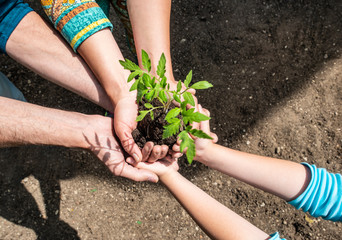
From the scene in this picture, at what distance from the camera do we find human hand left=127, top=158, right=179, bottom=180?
6.01 feet

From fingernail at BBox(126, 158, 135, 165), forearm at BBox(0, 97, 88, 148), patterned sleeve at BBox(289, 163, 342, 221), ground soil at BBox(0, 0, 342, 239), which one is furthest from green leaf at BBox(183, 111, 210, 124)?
ground soil at BBox(0, 0, 342, 239)

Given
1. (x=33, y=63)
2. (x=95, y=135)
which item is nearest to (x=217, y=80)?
(x=95, y=135)

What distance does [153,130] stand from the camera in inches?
67.1

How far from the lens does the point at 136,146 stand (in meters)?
1.75

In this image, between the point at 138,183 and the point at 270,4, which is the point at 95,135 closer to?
the point at 138,183

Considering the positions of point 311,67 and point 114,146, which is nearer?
point 114,146

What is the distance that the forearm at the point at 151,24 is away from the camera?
6.02ft

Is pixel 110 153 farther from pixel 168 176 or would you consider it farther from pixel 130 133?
pixel 168 176

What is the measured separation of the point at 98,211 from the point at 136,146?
1129 mm

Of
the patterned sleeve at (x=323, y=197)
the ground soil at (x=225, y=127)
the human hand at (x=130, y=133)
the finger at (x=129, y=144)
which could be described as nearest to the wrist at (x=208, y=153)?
the human hand at (x=130, y=133)

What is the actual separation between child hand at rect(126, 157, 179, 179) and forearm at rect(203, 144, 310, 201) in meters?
0.26

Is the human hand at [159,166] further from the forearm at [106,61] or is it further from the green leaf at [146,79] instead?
the green leaf at [146,79]

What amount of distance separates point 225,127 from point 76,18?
1619 mm

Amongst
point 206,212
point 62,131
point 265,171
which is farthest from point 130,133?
point 265,171
